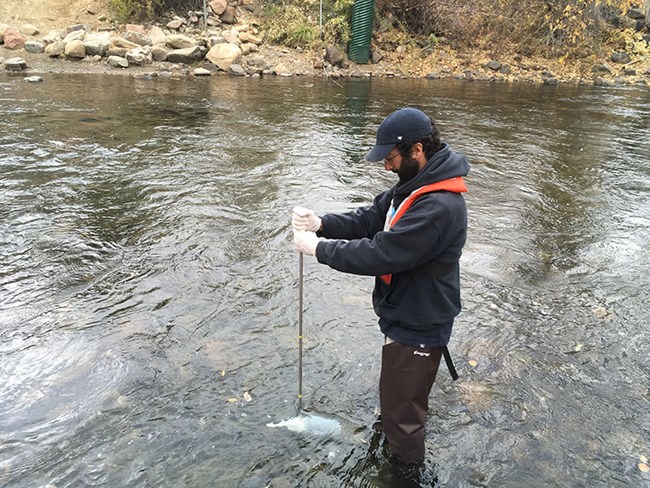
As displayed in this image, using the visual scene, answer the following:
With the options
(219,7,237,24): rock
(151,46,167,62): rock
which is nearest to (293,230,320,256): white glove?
(151,46,167,62): rock

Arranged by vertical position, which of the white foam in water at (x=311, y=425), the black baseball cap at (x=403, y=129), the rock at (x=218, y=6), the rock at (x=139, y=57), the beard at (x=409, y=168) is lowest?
the white foam in water at (x=311, y=425)

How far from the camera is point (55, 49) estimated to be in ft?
62.5

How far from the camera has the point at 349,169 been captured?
947 cm

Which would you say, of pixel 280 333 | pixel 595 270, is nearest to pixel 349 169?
pixel 595 270

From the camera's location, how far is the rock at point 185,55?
64.7 feet

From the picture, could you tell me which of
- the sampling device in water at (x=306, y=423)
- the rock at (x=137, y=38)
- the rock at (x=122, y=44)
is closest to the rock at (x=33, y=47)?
the rock at (x=122, y=44)

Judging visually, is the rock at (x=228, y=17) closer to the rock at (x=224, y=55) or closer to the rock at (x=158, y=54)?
the rock at (x=224, y=55)

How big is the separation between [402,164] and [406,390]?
126 centimetres

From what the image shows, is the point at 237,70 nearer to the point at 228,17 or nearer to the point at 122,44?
the point at 122,44

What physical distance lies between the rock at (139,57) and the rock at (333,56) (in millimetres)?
7046

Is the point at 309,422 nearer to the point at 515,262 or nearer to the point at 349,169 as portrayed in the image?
the point at 515,262

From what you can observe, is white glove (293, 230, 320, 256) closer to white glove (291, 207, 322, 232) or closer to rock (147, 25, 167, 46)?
white glove (291, 207, 322, 232)

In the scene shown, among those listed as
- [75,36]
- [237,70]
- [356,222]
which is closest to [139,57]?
[75,36]

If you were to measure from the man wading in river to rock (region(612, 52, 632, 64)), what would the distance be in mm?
26147
